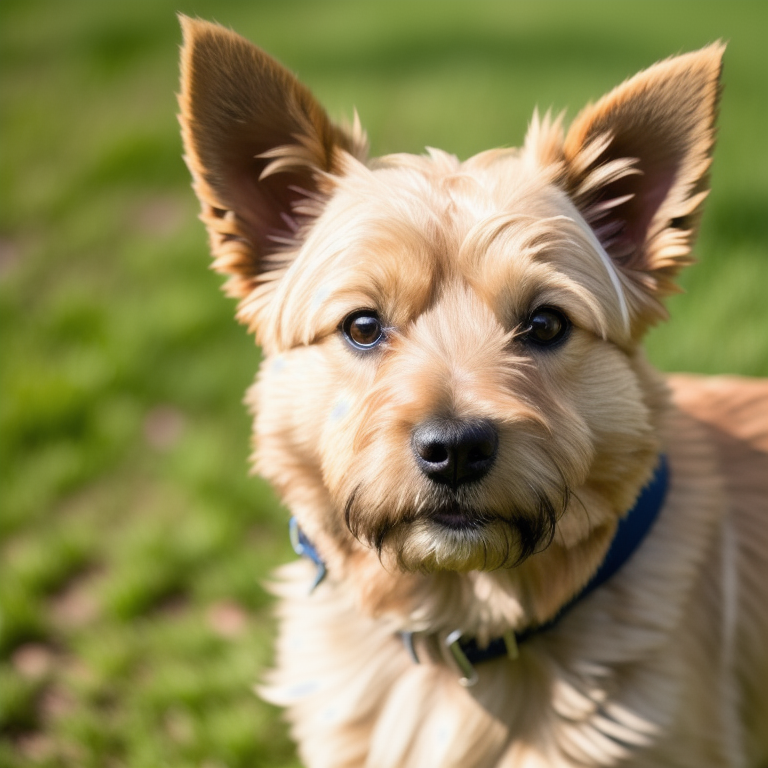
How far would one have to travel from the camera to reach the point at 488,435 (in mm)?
2248

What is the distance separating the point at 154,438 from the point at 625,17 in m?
8.91

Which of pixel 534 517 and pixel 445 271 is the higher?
pixel 445 271

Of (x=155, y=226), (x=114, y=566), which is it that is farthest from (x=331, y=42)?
(x=114, y=566)

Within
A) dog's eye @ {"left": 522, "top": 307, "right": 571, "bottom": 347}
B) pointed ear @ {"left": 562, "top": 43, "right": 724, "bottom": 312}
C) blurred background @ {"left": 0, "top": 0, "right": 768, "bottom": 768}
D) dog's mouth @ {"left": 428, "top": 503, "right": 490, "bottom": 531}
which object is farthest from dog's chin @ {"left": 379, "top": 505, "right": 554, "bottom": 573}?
blurred background @ {"left": 0, "top": 0, "right": 768, "bottom": 768}

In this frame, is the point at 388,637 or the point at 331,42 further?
the point at 331,42

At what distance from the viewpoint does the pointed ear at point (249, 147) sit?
2568mm

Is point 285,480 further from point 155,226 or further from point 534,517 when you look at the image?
point 155,226

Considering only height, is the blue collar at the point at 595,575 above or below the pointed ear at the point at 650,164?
below

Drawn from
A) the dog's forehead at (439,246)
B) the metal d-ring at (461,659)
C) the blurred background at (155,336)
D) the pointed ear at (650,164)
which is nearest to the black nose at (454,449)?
the dog's forehead at (439,246)

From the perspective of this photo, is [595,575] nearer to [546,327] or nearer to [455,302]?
[546,327]

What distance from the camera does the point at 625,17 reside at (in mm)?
11125

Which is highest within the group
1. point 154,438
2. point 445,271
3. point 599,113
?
point 599,113

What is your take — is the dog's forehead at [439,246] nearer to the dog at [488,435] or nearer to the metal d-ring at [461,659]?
the dog at [488,435]

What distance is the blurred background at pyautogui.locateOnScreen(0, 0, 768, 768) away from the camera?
394 cm
